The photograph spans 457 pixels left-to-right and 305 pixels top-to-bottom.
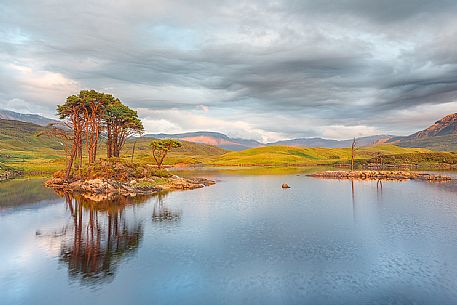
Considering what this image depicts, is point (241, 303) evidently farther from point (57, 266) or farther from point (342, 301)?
point (57, 266)

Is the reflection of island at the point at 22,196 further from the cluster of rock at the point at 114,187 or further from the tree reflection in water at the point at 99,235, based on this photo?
the tree reflection in water at the point at 99,235

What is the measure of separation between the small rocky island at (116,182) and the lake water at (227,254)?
54.7 ft

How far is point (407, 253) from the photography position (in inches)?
1385

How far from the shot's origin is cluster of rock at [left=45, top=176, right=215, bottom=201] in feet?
259

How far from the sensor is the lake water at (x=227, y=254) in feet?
85.8

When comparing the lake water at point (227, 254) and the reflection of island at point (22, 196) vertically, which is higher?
the reflection of island at point (22, 196)

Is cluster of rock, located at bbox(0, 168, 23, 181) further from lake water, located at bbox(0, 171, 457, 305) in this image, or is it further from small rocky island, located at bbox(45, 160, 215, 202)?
lake water, located at bbox(0, 171, 457, 305)

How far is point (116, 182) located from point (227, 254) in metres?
55.6

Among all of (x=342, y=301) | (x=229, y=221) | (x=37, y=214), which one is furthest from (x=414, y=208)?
(x=37, y=214)

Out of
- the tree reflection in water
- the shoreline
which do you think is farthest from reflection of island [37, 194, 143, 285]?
the shoreline

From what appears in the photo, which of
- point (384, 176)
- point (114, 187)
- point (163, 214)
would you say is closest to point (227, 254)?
point (163, 214)

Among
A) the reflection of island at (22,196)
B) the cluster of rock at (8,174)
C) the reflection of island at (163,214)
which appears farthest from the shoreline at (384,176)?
the cluster of rock at (8,174)

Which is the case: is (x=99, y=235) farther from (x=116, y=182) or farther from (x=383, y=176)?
(x=383, y=176)

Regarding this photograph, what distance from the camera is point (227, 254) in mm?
35188
